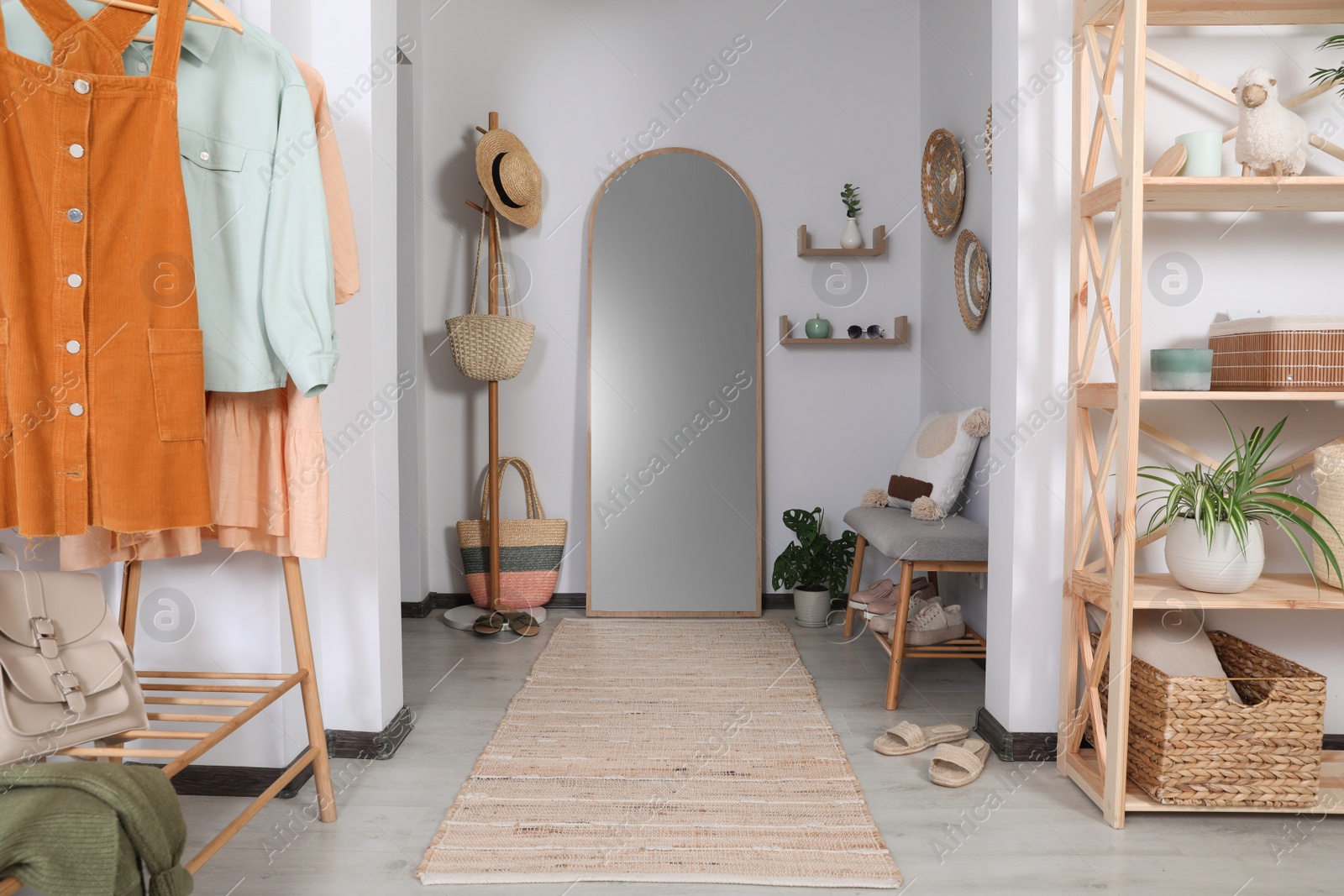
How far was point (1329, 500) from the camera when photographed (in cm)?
194

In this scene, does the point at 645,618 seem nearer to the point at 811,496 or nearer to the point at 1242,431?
the point at 811,496

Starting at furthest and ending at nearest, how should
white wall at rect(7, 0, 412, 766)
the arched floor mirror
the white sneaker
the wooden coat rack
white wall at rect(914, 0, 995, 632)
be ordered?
the arched floor mirror < the wooden coat rack < white wall at rect(914, 0, 995, 632) < the white sneaker < white wall at rect(7, 0, 412, 766)

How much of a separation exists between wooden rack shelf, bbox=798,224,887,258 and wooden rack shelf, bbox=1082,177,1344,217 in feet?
5.40

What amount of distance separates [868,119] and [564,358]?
171 cm

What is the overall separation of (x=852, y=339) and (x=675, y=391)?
2.62 feet

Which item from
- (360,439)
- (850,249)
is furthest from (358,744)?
(850,249)

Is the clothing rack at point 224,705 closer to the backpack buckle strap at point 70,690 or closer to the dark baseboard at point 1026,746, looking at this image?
the backpack buckle strap at point 70,690

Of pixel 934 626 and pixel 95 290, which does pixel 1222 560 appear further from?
pixel 95 290

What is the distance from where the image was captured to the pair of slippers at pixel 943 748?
2.09 m

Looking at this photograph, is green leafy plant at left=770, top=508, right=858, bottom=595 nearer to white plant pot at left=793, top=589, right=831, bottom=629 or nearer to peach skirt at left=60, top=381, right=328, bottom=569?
white plant pot at left=793, top=589, right=831, bottom=629

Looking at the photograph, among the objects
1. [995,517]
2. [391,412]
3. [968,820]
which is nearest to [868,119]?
[995,517]

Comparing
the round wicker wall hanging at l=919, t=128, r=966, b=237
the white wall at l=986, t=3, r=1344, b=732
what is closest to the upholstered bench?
the white wall at l=986, t=3, r=1344, b=732

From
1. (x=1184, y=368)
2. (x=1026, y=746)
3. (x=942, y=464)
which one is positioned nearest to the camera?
(x=1184, y=368)

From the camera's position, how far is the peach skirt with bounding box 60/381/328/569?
5.80 feet
